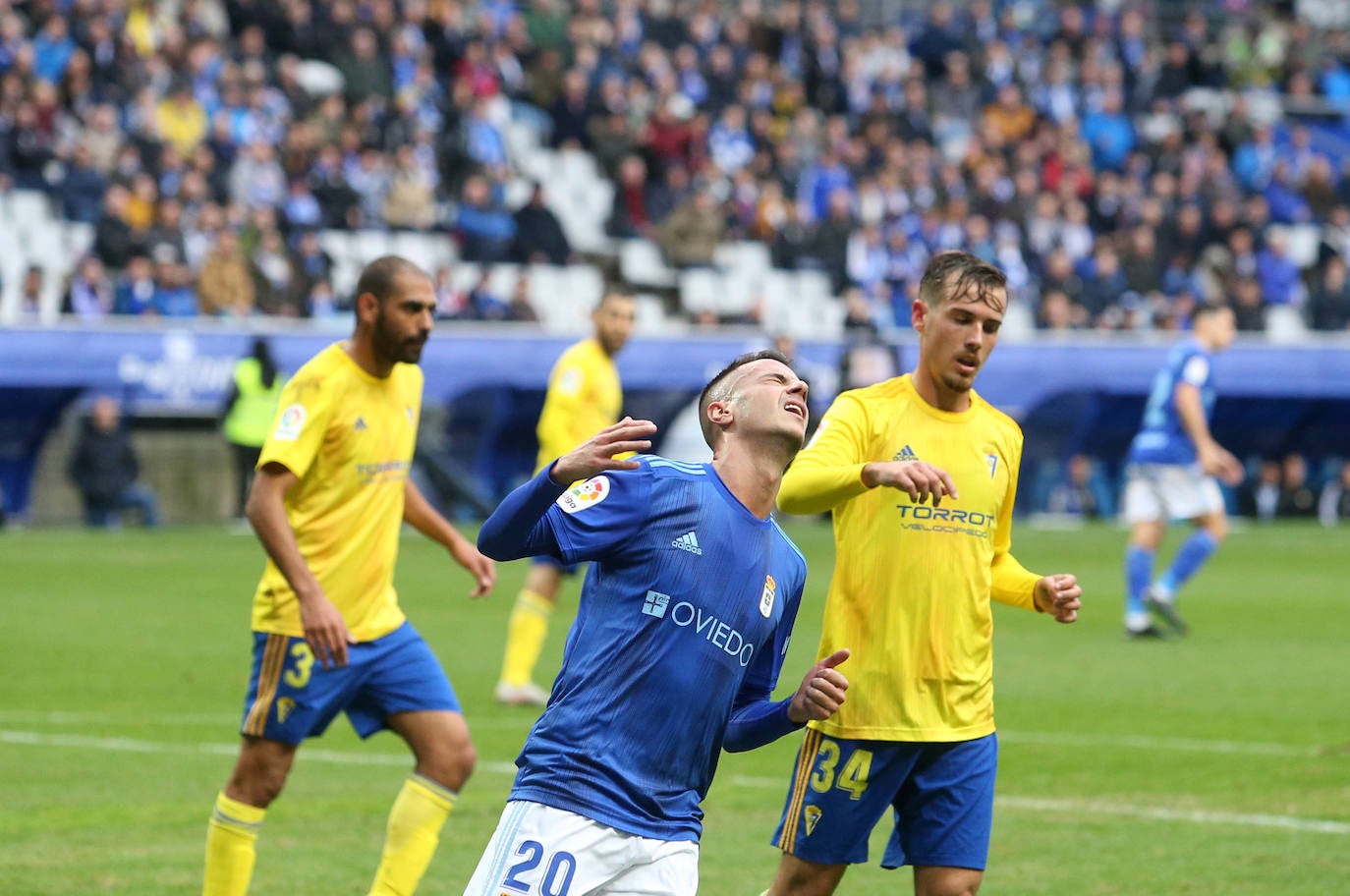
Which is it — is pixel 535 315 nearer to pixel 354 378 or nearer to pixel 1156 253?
pixel 1156 253

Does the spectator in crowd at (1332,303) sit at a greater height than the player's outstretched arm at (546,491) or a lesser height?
lesser

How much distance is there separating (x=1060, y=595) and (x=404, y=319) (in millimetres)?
2439

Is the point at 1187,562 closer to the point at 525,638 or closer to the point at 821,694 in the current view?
the point at 525,638

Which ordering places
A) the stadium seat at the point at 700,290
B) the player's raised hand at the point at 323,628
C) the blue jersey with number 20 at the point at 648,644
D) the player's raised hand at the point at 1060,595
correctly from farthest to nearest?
the stadium seat at the point at 700,290 → the player's raised hand at the point at 323,628 → the player's raised hand at the point at 1060,595 → the blue jersey with number 20 at the point at 648,644

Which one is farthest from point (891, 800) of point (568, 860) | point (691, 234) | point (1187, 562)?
point (691, 234)

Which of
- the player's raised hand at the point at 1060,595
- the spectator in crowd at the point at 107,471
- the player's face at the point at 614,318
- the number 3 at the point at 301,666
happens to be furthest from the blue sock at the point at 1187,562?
the spectator in crowd at the point at 107,471

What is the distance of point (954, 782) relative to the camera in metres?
5.23

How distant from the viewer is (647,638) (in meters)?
4.25

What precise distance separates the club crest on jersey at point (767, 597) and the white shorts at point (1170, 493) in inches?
412

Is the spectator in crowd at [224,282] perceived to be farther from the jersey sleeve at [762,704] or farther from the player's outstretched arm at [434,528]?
the jersey sleeve at [762,704]

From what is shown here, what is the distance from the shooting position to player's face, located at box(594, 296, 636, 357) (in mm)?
11453

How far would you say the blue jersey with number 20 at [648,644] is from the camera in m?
4.18

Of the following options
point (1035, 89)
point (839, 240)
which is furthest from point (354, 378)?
point (1035, 89)

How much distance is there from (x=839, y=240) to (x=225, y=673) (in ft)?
57.2
